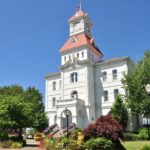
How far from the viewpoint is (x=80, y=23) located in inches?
2174

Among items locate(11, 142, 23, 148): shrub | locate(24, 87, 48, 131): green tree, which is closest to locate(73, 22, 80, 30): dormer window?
locate(24, 87, 48, 131): green tree

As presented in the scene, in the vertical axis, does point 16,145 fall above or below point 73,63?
below

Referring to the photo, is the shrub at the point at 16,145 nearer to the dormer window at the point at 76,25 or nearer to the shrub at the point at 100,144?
the shrub at the point at 100,144

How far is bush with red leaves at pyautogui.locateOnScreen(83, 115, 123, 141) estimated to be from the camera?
69.8 feet

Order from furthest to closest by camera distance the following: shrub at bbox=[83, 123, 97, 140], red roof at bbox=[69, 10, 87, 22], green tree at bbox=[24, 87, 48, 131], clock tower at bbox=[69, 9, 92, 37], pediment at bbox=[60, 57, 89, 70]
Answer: red roof at bbox=[69, 10, 87, 22] < clock tower at bbox=[69, 9, 92, 37] < green tree at bbox=[24, 87, 48, 131] < pediment at bbox=[60, 57, 89, 70] < shrub at bbox=[83, 123, 97, 140]

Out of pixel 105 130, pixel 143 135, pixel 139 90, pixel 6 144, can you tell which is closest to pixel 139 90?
pixel 139 90

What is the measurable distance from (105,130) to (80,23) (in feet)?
121

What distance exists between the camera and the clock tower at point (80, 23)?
180 feet

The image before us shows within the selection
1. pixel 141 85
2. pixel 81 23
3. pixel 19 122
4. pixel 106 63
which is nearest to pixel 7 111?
pixel 19 122

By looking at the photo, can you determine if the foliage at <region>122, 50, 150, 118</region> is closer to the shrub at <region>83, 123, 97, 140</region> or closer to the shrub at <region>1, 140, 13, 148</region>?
the shrub at <region>83, 123, 97, 140</region>

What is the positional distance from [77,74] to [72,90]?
9.87 feet

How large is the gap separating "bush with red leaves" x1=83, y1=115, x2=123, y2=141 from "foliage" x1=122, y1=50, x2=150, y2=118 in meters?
16.3

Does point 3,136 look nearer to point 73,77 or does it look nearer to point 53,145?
point 53,145

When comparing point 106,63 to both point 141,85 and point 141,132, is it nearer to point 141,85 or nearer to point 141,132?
point 141,85
